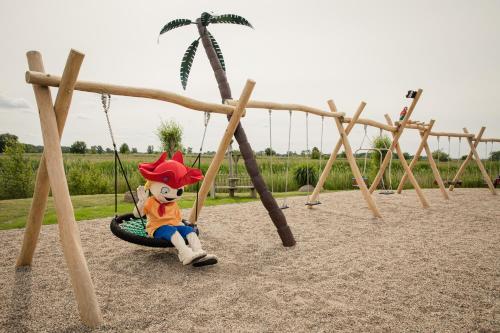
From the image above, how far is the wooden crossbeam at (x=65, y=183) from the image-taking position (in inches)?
94.6

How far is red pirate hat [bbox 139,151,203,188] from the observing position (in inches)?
146

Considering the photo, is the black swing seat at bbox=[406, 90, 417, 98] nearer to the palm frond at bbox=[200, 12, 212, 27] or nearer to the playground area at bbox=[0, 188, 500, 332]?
the playground area at bbox=[0, 188, 500, 332]

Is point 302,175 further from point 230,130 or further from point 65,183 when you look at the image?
point 65,183

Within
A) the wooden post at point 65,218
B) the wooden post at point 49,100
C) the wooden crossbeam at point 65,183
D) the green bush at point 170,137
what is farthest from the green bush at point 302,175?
the wooden post at point 65,218

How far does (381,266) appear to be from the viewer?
3.67 metres

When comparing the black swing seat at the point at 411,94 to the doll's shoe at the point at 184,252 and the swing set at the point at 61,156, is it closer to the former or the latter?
the swing set at the point at 61,156

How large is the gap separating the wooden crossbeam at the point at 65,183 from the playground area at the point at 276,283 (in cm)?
22

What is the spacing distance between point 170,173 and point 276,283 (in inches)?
66.3

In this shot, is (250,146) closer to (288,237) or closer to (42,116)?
(288,237)

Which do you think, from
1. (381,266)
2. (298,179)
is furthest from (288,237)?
(298,179)

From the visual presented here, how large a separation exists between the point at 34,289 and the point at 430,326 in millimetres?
3427

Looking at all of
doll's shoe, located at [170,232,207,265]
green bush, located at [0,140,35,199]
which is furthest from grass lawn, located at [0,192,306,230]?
doll's shoe, located at [170,232,207,265]

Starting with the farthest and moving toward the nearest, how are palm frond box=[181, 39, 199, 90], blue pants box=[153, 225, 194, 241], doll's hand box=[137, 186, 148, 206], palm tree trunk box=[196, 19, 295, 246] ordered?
1. palm frond box=[181, 39, 199, 90]
2. palm tree trunk box=[196, 19, 295, 246]
3. doll's hand box=[137, 186, 148, 206]
4. blue pants box=[153, 225, 194, 241]

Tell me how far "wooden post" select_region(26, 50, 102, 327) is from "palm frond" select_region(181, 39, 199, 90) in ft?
15.2
